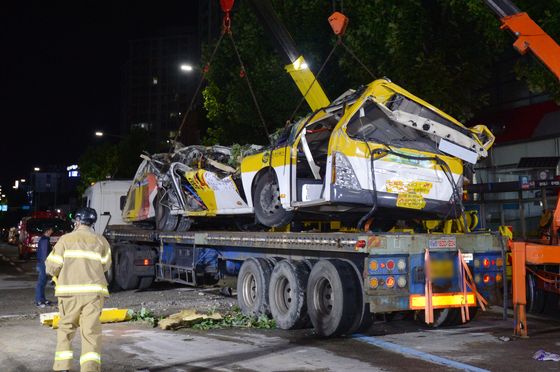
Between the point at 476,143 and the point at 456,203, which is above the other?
the point at 476,143

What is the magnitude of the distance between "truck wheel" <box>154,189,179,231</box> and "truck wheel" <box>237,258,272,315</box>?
12.1 feet

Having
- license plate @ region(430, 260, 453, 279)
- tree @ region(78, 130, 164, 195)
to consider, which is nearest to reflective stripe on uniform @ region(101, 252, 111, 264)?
license plate @ region(430, 260, 453, 279)

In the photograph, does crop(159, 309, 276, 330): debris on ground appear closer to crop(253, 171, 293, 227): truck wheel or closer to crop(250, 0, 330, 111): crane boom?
crop(253, 171, 293, 227): truck wheel

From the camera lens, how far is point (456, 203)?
8.85 meters

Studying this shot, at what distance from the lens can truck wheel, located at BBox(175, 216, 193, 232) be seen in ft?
43.0

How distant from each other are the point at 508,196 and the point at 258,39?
29.4ft

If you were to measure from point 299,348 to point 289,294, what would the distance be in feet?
4.76

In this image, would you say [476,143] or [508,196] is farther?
[508,196]

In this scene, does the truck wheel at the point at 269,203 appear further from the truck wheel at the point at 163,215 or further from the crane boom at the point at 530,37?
the crane boom at the point at 530,37

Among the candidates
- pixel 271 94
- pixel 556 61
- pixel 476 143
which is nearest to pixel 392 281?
pixel 476 143

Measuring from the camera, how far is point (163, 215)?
13.7 meters

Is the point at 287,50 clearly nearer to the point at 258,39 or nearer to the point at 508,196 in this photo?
the point at 258,39

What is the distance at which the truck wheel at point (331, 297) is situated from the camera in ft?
25.5

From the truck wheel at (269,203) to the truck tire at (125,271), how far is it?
497 cm
